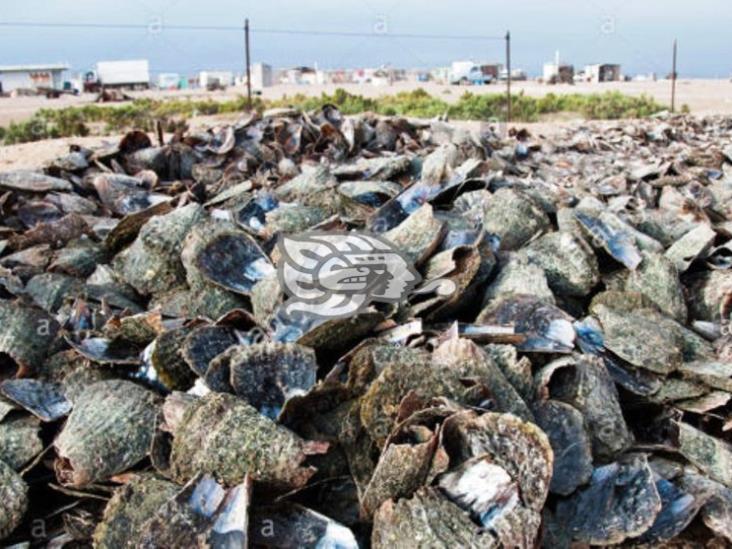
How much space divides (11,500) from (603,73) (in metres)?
42.4

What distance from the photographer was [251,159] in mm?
6043

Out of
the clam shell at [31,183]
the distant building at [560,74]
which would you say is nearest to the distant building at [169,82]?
the distant building at [560,74]

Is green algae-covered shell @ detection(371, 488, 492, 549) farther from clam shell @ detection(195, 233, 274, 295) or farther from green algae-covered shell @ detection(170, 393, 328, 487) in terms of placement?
clam shell @ detection(195, 233, 274, 295)

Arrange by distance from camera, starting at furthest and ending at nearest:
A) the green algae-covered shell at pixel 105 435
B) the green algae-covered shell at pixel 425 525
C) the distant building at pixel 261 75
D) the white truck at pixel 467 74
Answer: the white truck at pixel 467 74 → the distant building at pixel 261 75 → the green algae-covered shell at pixel 105 435 → the green algae-covered shell at pixel 425 525

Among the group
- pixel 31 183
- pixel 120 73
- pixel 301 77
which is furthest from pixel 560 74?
pixel 31 183

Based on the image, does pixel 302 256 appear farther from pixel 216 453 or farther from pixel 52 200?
pixel 52 200

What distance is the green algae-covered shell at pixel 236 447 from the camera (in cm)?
206

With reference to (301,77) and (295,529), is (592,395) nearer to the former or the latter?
(295,529)

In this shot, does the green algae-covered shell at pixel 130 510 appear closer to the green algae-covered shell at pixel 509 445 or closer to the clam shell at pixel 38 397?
the clam shell at pixel 38 397

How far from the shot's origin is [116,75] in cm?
3881

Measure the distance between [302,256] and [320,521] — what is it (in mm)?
1367

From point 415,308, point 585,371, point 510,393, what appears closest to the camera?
point 510,393

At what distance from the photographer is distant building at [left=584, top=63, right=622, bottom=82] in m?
40.3

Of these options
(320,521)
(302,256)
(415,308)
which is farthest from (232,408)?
(302,256)
